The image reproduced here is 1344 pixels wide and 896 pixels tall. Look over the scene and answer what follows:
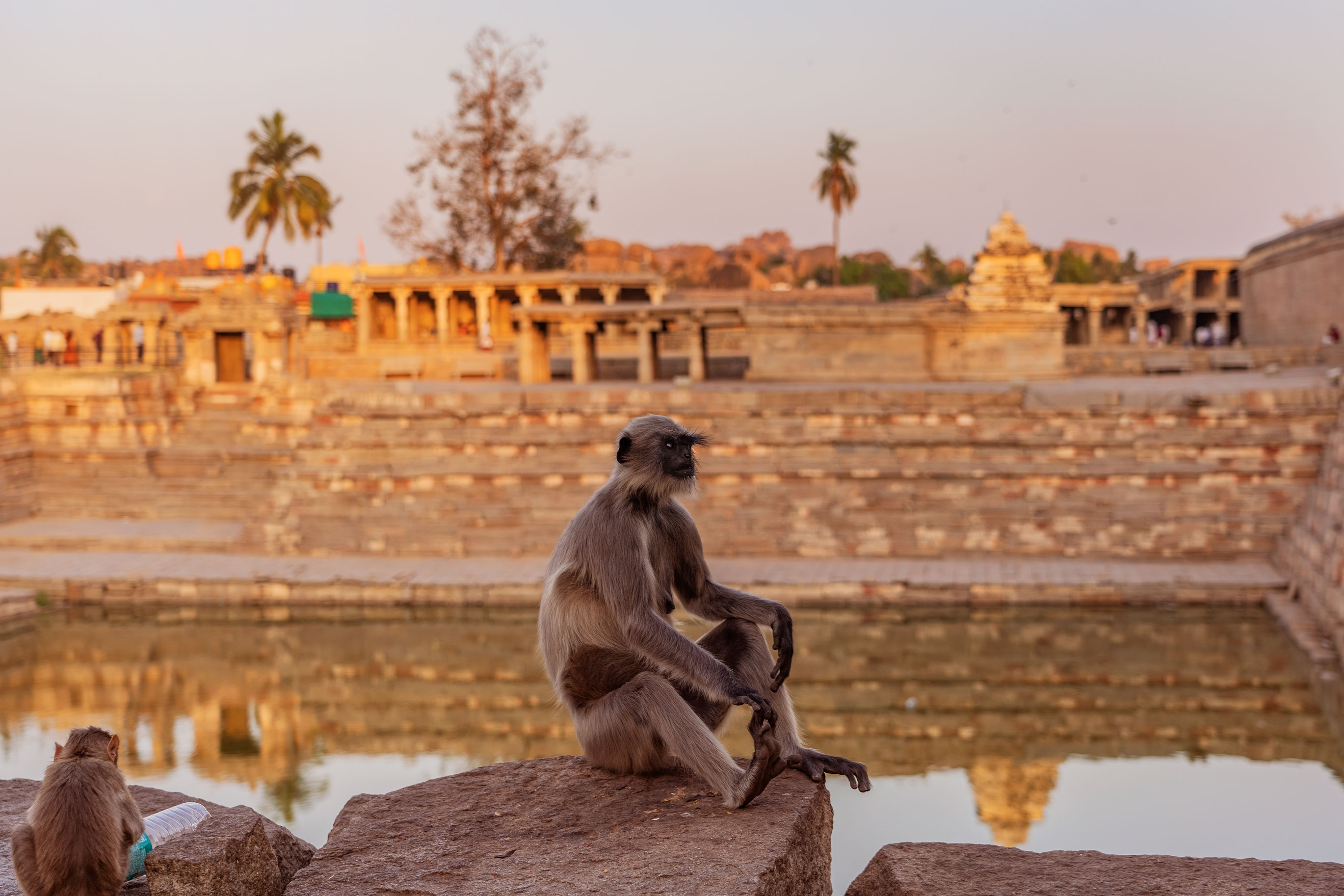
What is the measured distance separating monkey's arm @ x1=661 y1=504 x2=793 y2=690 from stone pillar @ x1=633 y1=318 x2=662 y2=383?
16137 mm

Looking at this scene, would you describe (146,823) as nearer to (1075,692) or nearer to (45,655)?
(1075,692)

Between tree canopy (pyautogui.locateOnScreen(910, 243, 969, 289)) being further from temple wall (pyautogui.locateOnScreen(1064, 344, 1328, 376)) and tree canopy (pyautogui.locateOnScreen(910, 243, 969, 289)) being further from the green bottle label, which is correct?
the green bottle label

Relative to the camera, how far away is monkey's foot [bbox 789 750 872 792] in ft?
14.5

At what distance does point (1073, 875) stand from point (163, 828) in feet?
11.2

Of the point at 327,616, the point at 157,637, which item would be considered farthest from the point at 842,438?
the point at 157,637

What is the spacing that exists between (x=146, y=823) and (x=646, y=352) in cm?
1726

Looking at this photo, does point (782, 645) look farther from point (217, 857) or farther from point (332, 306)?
point (332, 306)

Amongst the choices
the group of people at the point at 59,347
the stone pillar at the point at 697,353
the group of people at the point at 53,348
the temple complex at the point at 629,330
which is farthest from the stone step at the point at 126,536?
the group of people at the point at 53,348

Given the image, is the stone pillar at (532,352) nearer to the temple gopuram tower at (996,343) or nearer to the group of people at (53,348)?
the temple gopuram tower at (996,343)

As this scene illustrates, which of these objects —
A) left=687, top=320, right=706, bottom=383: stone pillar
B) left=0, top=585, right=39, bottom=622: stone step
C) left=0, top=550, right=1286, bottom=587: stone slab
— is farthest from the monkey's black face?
left=687, top=320, right=706, bottom=383: stone pillar

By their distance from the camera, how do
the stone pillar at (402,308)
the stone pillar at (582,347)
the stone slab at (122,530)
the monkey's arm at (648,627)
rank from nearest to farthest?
the monkey's arm at (648,627), the stone slab at (122,530), the stone pillar at (582,347), the stone pillar at (402,308)

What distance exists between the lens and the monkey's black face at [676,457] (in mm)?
4469

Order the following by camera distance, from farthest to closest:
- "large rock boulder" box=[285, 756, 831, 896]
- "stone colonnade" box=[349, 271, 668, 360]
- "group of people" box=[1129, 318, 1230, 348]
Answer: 1. "group of people" box=[1129, 318, 1230, 348]
2. "stone colonnade" box=[349, 271, 668, 360]
3. "large rock boulder" box=[285, 756, 831, 896]

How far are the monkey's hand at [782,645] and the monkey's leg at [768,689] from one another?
35 mm
